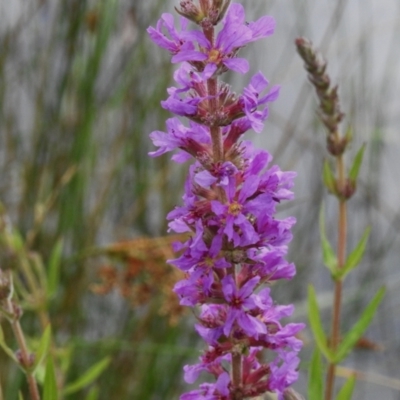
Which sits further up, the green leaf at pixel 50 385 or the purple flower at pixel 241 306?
the purple flower at pixel 241 306

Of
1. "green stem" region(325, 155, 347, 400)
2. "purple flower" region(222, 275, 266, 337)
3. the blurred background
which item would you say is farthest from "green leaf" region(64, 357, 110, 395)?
"purple flower" region(222, 275, 266, 337)

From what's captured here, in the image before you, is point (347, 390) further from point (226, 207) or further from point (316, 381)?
point (226, 207)

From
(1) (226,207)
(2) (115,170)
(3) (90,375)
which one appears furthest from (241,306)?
(2) (115,170)

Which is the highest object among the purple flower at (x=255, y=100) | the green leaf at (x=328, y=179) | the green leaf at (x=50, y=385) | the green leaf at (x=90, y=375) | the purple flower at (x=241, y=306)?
the purple flower at (x=255, y=100)

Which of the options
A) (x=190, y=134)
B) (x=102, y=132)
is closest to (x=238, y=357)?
(x=190, y=134)

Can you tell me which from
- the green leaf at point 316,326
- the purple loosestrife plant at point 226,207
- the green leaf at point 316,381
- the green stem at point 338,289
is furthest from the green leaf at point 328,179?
the purple loosestrife plant at point 226,207

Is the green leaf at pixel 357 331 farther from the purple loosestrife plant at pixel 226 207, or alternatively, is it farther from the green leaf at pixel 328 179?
the purple loosestrife plant at pixel 226 207
